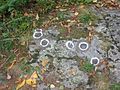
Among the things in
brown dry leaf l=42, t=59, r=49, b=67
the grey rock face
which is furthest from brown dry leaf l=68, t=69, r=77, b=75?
brown dry leaf l=42, t=59, r=49, b=67

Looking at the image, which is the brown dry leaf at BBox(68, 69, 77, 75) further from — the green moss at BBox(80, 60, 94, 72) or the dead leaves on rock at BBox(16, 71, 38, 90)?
the dead leaves on rock at BBox(16, 71, 38, 90)

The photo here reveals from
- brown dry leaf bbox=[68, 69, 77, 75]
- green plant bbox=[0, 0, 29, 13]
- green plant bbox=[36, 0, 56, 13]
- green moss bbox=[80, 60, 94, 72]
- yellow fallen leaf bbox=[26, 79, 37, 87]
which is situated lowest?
yellow fallen leaf bbox=[26, 79, 37, 87]

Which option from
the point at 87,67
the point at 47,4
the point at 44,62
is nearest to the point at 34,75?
the point at 44,62

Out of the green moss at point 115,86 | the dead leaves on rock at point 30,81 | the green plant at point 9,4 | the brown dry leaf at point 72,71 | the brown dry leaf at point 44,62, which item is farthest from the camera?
the green plant at point 9,4

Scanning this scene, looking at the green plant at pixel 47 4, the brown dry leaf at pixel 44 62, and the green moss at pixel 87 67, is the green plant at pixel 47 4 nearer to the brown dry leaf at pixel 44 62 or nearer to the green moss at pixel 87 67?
the brown dry leaf at pixel 44 62

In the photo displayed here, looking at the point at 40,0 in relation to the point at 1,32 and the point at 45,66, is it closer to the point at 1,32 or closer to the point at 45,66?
the point at 1,32

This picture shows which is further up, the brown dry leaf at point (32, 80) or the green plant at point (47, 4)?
the green plant at point (47, 4)

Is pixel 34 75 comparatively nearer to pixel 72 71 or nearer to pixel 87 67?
pixel 72 71

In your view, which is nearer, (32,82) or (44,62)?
(32,82)

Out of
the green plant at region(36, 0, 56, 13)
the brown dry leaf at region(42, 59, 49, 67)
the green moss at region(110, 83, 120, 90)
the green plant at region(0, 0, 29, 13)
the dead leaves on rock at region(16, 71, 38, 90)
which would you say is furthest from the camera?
the green plant at region(36, 0, 56, 13)

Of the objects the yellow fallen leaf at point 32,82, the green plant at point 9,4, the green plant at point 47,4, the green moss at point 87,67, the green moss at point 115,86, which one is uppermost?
the green plant at point 9,4

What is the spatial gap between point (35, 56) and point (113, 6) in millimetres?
2080

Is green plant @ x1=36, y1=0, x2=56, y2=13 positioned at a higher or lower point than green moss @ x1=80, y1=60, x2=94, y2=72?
higher

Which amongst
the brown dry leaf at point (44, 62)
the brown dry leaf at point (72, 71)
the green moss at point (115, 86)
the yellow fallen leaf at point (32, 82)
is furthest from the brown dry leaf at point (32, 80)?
the green moss at point (115, 86)
